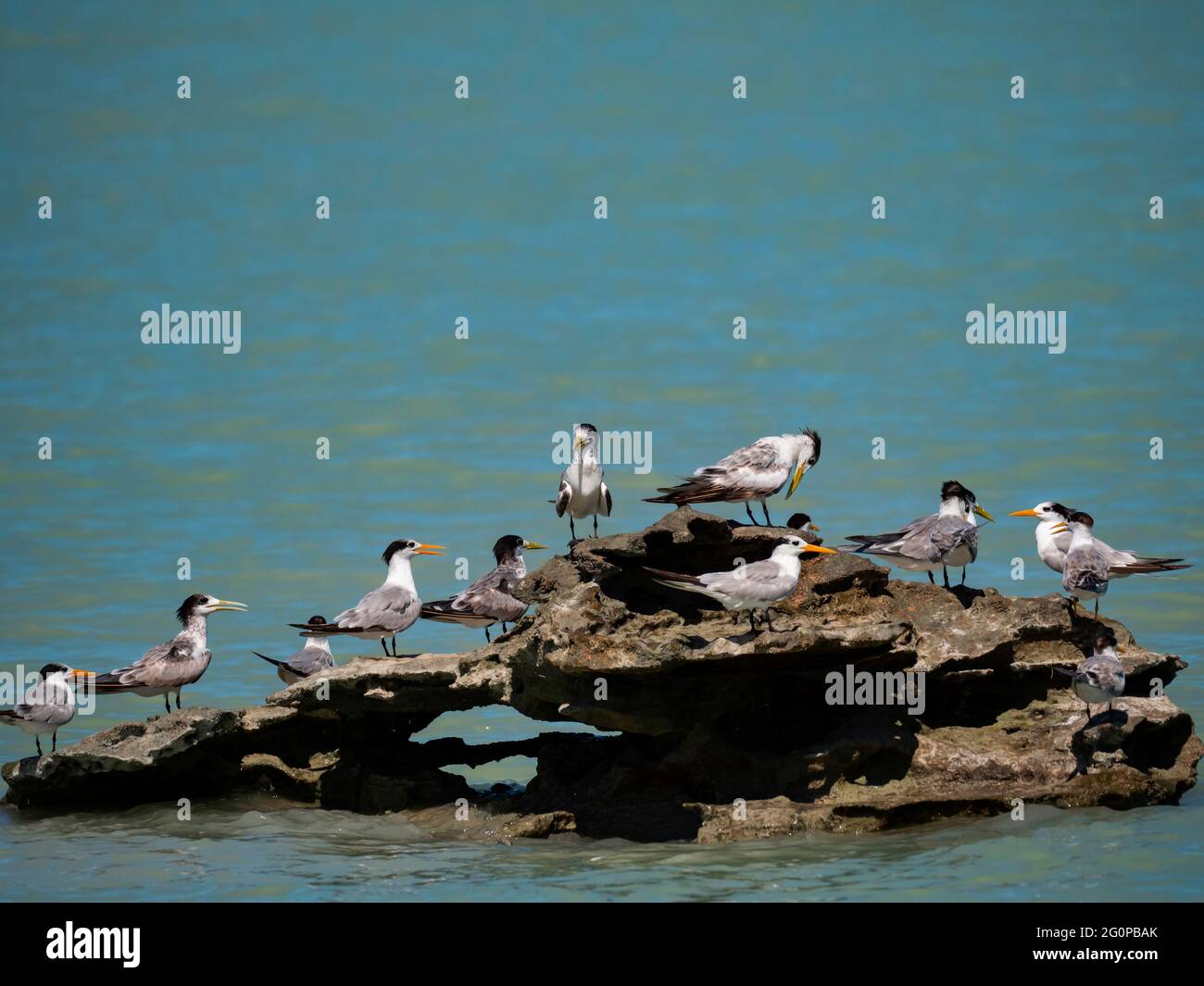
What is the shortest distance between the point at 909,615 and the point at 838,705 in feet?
3.12

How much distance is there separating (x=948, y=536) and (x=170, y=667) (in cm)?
716

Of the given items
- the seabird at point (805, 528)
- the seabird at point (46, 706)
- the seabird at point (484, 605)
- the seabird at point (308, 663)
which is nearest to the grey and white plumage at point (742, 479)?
the seabird at point (805, 528)

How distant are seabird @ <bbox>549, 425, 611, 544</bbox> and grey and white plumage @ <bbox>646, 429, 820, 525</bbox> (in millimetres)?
1135

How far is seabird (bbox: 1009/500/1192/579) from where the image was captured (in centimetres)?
1472

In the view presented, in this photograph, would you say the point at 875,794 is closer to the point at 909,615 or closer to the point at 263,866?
the point at 909,615

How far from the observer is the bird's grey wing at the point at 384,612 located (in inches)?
580

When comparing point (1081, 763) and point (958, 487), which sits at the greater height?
point (958, 487)

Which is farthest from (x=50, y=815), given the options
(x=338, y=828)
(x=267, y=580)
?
(x=267, y=580)

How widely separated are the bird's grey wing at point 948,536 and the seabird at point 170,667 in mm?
6421

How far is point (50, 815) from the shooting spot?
14102 mm

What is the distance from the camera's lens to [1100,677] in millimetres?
12445

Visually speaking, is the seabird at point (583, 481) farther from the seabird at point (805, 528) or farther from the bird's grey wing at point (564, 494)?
the seabird at point (805, 528)
